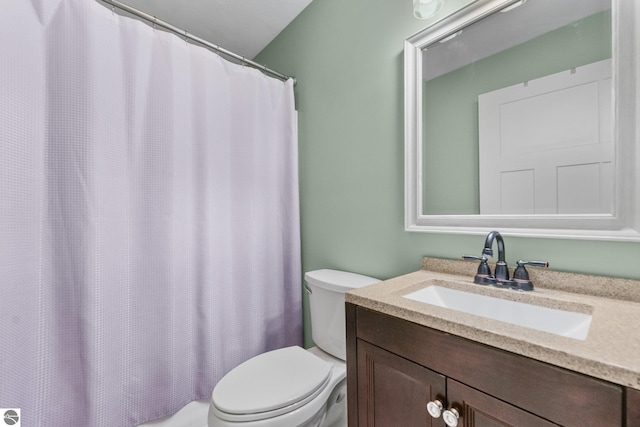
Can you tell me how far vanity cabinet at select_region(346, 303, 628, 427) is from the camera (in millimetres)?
437

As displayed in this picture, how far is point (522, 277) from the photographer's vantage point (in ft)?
2.70

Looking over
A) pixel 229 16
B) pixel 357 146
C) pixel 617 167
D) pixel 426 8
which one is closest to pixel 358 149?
pixel 357 146

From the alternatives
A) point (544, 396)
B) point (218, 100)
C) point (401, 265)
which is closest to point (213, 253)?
point (218, 100)

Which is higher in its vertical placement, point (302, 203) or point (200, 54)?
point (200, 54)

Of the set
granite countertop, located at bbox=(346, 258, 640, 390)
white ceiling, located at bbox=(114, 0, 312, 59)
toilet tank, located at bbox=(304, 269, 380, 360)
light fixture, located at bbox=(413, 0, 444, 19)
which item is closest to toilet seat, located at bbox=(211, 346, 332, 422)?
toilet tank, located at bbox=(304, 269, 380, 360)

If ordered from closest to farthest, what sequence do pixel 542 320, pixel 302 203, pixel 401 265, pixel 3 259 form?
pixel 542 320 → pixel 3 259 → pixel 401 265 → pixel 302 203

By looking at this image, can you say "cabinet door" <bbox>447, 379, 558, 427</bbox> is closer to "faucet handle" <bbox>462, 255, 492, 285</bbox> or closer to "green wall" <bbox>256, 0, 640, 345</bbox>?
"faucet handle" <bbox>462, 255, 492, 285</bbox>

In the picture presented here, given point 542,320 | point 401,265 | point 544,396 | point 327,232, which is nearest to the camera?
point 544,396

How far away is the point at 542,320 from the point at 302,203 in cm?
131

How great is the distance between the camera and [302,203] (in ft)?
5.81

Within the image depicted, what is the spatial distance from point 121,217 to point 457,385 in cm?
127

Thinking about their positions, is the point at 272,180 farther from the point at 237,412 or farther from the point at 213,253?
the point at 237,412

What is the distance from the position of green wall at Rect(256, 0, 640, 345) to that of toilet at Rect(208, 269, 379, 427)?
216mm

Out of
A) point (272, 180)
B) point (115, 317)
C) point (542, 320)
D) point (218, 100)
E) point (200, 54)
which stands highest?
point (200, 54)
